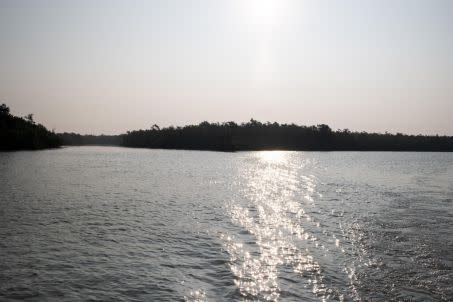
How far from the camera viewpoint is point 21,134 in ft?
478

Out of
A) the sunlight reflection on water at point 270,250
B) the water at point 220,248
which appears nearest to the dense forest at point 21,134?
the water at point 220,248

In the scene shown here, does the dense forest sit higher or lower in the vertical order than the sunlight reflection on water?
higher

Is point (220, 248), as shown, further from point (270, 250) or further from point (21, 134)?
point (21, 134)

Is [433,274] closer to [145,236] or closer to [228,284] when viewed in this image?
[228,284]

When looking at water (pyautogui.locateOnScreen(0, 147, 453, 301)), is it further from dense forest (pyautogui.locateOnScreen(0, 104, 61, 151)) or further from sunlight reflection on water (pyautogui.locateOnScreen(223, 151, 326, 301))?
dense forest (pyautogui.locateOnScreen(0, 104, 61, 151))

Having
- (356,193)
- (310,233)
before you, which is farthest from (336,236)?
(356,193)

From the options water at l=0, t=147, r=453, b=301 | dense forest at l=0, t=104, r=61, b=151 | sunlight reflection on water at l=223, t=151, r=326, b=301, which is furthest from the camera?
dense forest at l=0, t=104, r=61, b=151

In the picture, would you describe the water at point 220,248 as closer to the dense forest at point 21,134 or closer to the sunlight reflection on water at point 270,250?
the sunlight reflection on water at point 270,250

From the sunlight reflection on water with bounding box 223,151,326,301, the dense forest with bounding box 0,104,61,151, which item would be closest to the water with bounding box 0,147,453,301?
the sunlight reflection on water with bounding box 223,151,326,301

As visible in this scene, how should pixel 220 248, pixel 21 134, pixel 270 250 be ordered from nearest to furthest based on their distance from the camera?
pixel 270 250
pixel 220 248
pixel 21 134

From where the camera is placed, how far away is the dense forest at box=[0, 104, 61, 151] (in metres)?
140

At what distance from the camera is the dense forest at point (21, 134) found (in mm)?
140375

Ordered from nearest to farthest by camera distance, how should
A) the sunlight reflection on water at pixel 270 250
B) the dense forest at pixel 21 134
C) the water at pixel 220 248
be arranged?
the water at pixel 220 248, the sunlight reflection on water at pixel 270 250, the dense forest at pixel 21 134

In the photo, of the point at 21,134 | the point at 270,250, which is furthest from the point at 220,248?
the point at 21,134
